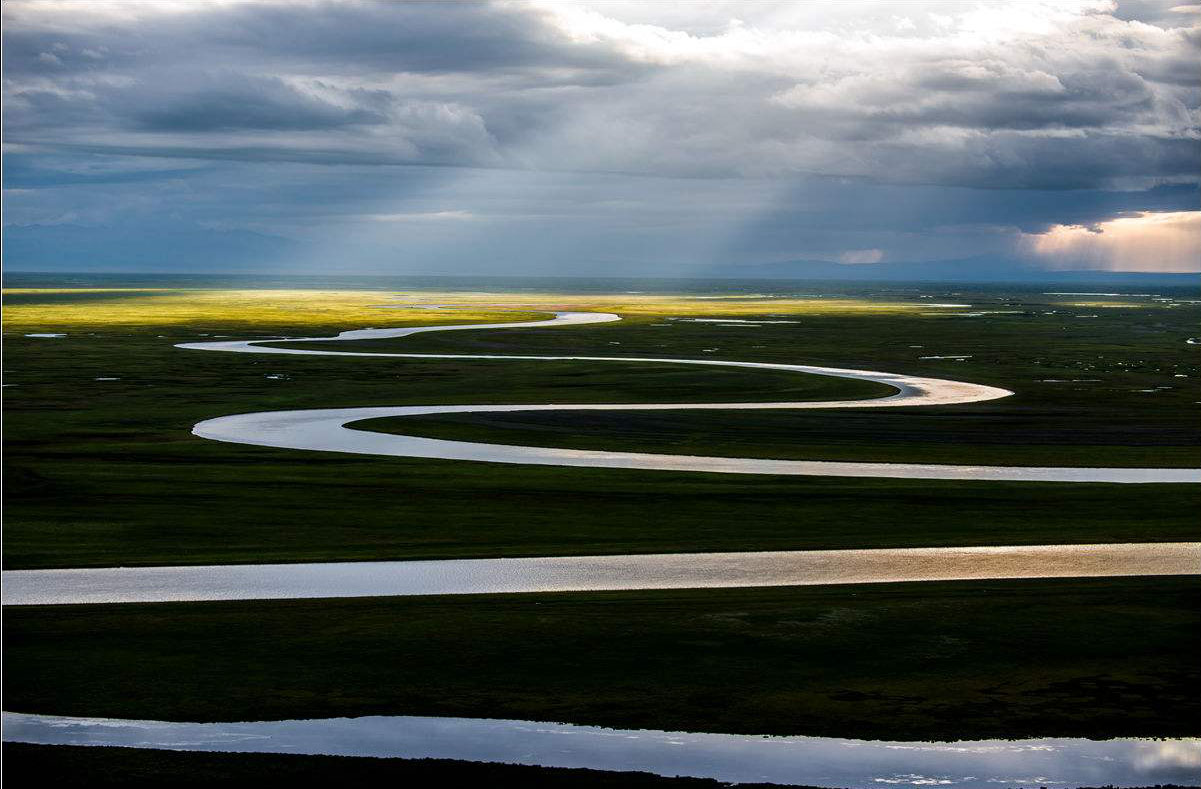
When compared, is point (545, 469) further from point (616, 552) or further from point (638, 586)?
point (638, 586)

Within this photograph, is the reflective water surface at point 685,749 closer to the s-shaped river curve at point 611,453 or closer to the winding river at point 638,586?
the winding river at point 638,586

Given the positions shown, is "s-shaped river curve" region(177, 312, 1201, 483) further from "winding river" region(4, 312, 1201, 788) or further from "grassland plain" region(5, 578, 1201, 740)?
"grassland plain" region(5, 578, 1201, 740)

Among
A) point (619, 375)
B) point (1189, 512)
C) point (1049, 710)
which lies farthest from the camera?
point (619, 375)

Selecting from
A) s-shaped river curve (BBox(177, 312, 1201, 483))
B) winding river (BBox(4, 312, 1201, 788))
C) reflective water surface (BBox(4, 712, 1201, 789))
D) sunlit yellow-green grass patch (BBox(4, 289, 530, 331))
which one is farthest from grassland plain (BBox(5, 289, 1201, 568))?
sunlit yellow-green grass patch (BBox(4, 289, 530, 331))

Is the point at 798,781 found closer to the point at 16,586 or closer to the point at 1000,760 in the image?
the point at 1000,760

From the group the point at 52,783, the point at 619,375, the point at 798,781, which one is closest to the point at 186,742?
the point at 52,783

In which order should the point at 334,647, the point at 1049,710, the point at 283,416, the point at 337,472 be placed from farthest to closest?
1. the point at 283,416
2. the point at 337,472
3. the point at 334,647
4. the point at 1049,710

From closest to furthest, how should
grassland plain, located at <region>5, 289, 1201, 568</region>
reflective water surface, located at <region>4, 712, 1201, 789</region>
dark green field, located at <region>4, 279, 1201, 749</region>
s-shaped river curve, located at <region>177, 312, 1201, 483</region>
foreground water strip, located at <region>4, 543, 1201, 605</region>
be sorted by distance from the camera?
reflective water surface, located at <region>4, 712, 1201, 789</region> < dark green field, located at <region>4, 279, 1201, 749</region> < foreground water strip, located at <region>4, 543, 1201, 605</region> < grassland plain, located at <region>5, 289, 1201, 568</region> < s-shaped river curve, located at <region>177, 312, 1201, 483</region>
